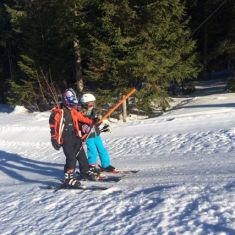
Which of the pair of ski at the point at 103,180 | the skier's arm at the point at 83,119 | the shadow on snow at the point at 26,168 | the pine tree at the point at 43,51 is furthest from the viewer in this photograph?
A: the pine tree at the point at 43,51

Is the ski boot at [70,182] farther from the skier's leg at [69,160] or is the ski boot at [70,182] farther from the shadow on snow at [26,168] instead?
the shadow on snow at [26,168]

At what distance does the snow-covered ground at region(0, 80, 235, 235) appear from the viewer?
5.43 m

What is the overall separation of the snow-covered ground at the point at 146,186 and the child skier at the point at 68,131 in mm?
441

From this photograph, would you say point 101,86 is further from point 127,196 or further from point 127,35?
point 127,196

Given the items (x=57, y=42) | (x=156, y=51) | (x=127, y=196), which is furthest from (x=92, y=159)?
(x=57, y=42)

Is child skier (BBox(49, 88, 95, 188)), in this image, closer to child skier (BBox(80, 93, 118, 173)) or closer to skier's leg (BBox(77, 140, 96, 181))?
skier's leg (BBox(77, 140, 96, 181))

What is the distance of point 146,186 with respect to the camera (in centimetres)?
716

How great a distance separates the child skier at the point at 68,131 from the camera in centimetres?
777

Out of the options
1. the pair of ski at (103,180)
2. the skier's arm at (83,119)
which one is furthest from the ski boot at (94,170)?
the skier's arm at (83,119)

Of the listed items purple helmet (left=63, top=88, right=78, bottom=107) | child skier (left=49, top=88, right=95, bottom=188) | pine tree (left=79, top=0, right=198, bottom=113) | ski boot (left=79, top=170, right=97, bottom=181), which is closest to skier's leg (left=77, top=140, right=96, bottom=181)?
ski boot (left=79, top=170, right=97, bottom=181)

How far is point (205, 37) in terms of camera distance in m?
26.5

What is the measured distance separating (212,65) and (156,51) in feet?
39.9

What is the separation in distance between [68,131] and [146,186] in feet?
6.10

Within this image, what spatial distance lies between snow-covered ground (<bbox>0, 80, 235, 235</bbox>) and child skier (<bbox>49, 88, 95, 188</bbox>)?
441 millimetres
